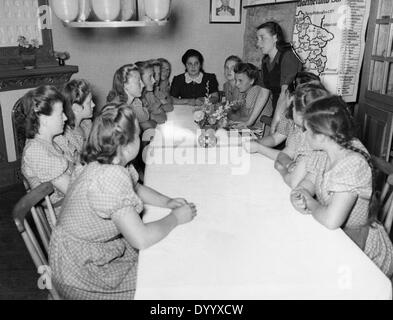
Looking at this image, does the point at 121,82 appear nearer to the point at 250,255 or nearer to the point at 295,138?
the point at 295,138

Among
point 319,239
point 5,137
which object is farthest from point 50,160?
point 5,137

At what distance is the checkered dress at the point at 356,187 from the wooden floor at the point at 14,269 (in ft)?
5.34

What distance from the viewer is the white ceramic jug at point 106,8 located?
1.51 metres

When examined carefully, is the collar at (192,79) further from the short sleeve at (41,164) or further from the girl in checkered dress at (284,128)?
the short sleeve at (41,164)

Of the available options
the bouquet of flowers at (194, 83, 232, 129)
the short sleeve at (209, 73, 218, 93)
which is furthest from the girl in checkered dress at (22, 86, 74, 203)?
the short sleeve at (209, 73, 218, 93)

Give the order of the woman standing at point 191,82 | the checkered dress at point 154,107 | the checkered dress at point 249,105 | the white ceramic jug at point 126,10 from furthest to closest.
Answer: the woman standing at point 191,82, the checkered dress at point 249,105, the checkered dress at point 154,107, the white ceramic jug at point 126,10

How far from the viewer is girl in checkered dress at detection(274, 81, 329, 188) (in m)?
1.79

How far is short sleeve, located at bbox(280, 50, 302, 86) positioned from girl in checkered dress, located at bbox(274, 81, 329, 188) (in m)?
1.01

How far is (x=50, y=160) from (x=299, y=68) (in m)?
2.05

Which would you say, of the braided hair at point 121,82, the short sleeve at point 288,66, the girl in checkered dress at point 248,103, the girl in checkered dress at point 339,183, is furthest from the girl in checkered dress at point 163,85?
the girl in checkered dress at point 339,183

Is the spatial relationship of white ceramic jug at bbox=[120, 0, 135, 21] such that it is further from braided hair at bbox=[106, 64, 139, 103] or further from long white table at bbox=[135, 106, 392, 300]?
braided hair at bbox=[106, 64, 139, 103]

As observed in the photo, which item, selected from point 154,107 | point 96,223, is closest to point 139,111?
point 154,107

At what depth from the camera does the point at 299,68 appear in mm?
3174
